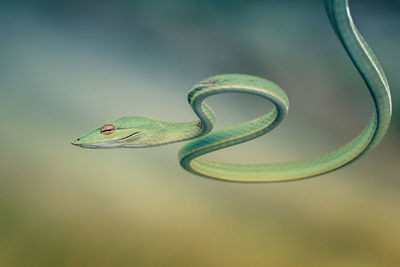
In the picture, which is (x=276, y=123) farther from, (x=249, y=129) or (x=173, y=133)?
(x=173, y=133)

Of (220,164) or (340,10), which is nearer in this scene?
(340,10)

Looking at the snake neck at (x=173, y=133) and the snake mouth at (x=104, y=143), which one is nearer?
the snake mouth at (x=104, y=143)

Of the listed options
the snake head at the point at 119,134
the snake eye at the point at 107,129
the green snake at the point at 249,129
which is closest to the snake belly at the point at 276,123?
the green snake at the point at 249,129

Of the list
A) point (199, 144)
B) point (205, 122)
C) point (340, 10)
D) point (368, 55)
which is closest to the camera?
point (340, 10)

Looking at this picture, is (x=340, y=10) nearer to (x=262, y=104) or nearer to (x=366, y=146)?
(x=366, y=146)

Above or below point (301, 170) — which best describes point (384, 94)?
above

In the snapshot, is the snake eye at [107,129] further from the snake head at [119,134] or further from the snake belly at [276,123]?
the snake belly at [276,123]

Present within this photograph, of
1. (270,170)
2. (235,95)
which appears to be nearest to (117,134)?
(270,170)

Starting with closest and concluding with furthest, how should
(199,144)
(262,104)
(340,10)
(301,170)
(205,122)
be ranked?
1. (340,10)
2. (205,122)
3. (199,144)
4. (301,170)
5. (262,104)
